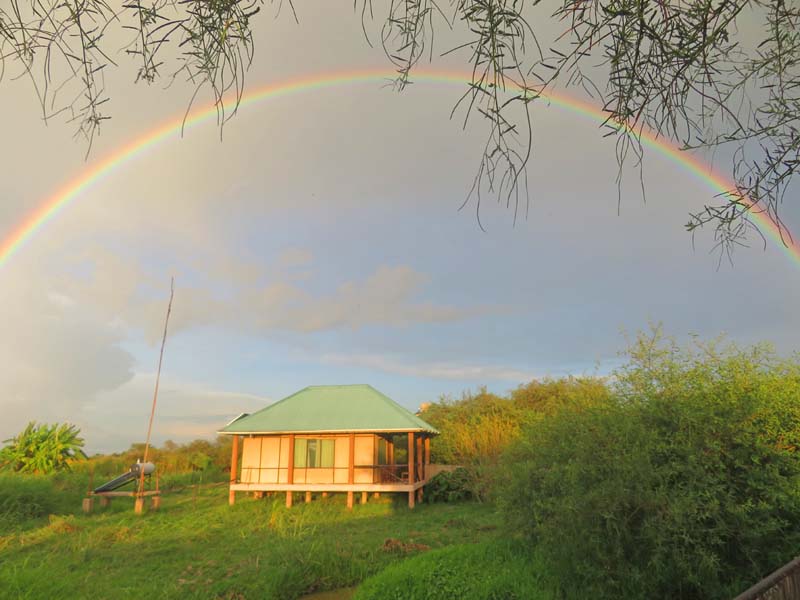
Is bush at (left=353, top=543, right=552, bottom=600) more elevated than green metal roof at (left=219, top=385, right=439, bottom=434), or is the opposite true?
green metal roof at (left=219, top=385, right=439, bottom=434)

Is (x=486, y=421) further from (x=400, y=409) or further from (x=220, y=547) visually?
(x=220, y=547)

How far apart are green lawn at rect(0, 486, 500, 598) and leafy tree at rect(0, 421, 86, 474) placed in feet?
18.1

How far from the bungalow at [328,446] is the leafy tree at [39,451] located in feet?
28.4

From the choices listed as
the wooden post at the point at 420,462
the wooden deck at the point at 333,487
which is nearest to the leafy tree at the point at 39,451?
the wooden deck at the point at 333,487

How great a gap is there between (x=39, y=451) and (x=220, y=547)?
16316 millimetres

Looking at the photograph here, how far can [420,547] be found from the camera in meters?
11.6

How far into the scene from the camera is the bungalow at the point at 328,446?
784 inches

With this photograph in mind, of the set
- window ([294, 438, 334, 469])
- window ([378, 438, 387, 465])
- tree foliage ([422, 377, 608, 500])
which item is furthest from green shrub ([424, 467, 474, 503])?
window ([294, 438, 334, 469])

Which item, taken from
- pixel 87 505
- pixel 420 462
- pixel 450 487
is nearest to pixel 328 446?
pixel 420 462

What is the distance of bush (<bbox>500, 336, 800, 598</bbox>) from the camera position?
6.37 meters

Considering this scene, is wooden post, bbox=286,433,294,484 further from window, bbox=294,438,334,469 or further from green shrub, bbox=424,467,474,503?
green shrub, bbox=424,467,474,503

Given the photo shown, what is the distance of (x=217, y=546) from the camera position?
41.6 feet

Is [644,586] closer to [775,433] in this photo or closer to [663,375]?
[775,433]

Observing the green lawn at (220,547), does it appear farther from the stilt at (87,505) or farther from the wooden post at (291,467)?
the wooden post at (291,467)
